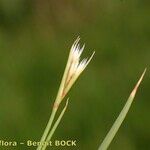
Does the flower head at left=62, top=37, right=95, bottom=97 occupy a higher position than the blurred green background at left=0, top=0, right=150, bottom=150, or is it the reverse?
the flower head at left=62, top=37, right=95, bottom=97

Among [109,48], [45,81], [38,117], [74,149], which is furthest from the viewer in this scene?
[109,48]

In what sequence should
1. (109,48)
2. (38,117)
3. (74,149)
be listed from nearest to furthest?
(74,149) < (38,117) < (109,48)

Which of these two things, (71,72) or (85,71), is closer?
(71,72)

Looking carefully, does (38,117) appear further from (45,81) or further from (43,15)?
(43,15)

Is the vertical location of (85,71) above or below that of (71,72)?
below

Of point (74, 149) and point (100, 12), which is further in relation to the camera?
point (100, 12)

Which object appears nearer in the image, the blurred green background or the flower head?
the flower head

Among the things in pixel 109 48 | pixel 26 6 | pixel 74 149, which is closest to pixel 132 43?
pixel 109 48

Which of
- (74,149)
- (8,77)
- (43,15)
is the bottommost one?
(74,149)
